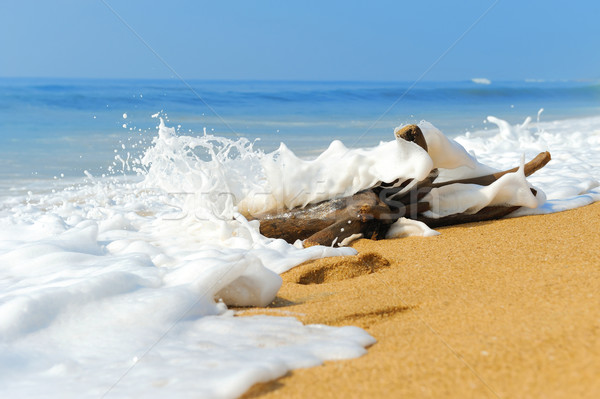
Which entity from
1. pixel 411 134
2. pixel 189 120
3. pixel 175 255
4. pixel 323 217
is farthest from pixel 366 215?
pixel 189 120

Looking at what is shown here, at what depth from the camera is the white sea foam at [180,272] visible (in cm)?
167

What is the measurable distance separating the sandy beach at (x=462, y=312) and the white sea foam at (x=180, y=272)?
0.13m

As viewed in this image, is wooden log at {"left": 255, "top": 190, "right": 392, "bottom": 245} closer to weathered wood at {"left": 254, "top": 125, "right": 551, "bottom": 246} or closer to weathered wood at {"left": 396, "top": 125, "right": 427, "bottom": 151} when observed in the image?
weathered wood at {"left": 254, "top": 125, "right": 551, "bottom": 246}

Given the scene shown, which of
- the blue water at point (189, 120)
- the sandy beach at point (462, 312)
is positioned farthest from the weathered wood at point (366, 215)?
the blue water at point (189, 120)

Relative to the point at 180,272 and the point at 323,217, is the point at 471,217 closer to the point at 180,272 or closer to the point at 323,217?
the point at 323,217

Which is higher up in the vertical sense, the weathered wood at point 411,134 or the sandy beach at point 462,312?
the weathered wood at point 411,134

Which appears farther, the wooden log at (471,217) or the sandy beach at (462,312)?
the wooden log at (471,217)

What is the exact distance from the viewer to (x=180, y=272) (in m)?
2.42

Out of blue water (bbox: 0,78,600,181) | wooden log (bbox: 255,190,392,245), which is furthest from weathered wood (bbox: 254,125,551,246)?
blue water (bbox: 0,78,600,181)

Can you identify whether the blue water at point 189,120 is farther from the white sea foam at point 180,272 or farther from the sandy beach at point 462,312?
the sandy beach at point 462,312

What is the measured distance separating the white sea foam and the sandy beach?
13 cm

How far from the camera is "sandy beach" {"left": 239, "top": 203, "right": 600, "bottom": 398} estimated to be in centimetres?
147

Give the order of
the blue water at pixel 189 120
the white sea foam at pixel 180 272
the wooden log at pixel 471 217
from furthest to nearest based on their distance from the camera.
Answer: the blue water at pixel 189 120, the wooden log at pixel 471 217, the white sea foam at pixel 180 272

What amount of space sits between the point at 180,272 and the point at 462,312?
1.17 m
